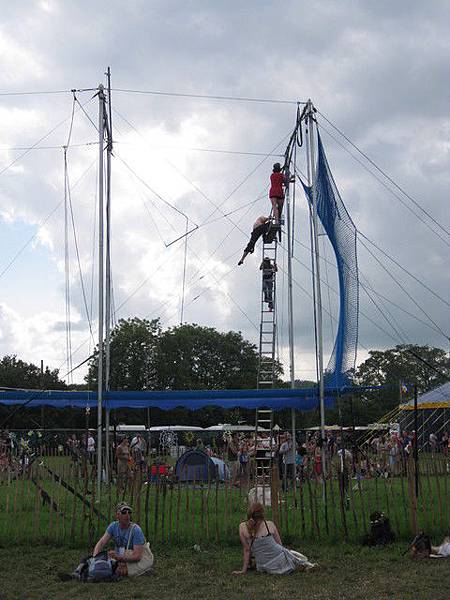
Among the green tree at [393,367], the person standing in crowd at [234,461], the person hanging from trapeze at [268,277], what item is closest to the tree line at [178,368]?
the green tree at [393,367]

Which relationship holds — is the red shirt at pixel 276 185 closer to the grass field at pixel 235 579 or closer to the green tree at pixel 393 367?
the grass field at pixel 235 579

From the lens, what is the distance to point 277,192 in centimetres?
1403

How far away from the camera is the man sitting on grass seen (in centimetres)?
815

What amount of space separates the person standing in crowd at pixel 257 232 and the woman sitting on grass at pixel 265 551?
6572 mm

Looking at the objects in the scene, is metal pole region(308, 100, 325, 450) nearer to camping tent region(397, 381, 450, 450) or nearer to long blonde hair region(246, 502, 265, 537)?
long blonde hair region(246, 502, 265, 537)

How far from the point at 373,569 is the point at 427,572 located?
22.7 inches

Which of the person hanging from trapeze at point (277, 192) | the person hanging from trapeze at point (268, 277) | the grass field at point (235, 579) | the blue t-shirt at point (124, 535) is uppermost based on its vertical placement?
the person hanging from trapeze at point (277, 192)

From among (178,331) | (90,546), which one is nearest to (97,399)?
(90,546)

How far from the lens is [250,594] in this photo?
7074 millimetres

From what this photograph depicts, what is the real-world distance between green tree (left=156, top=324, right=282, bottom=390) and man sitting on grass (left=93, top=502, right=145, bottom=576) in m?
44.9

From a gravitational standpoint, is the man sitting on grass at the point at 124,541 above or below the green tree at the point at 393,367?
below

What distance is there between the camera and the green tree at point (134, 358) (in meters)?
51.5

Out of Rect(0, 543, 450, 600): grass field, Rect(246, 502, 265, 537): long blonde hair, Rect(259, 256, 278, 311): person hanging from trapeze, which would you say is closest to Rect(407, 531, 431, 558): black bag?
Rect(0, 543, 450, 600): grass field

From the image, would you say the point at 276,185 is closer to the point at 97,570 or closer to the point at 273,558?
the point at 273,558
